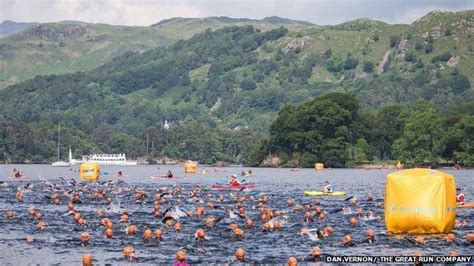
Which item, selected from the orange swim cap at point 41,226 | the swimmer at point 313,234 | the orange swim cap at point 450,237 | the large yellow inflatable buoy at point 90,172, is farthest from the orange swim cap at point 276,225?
the large yellow inflatable buoy at point 90,172

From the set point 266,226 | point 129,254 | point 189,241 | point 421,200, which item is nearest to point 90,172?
point 266,226

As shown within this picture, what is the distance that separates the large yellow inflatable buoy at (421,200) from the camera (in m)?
56.8

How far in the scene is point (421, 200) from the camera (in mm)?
56750

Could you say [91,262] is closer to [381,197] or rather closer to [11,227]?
[11,227]

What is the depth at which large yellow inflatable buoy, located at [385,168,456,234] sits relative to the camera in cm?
5675

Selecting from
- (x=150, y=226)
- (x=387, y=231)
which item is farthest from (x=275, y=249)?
(x=150, y=226)

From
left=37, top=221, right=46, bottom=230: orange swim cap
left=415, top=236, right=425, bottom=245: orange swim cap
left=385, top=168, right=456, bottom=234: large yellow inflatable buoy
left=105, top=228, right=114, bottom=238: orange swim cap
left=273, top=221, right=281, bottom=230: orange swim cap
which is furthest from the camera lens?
left=37, top=221, right=46, bottom=230: orange swim cap

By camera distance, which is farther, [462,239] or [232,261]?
[462,239]

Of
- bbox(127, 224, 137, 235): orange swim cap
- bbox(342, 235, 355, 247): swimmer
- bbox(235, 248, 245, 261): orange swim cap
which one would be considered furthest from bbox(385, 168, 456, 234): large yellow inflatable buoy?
bbox(127, 224, 137, 235): orange swim cap

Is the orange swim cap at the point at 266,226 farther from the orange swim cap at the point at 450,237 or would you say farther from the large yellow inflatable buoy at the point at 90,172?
the large yellow inflatable buoy at the point at 90,172

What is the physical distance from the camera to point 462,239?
58781 millimetres

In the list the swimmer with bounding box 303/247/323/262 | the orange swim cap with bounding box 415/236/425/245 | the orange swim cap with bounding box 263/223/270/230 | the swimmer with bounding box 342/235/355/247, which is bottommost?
the swimmer with bounding box 303/247/323/262

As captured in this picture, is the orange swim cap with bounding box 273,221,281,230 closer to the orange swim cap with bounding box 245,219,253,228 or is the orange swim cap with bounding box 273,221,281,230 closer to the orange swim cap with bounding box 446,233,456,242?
the orange swim cap with bounding box 245,219,253,228

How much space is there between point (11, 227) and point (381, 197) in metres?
51.4
